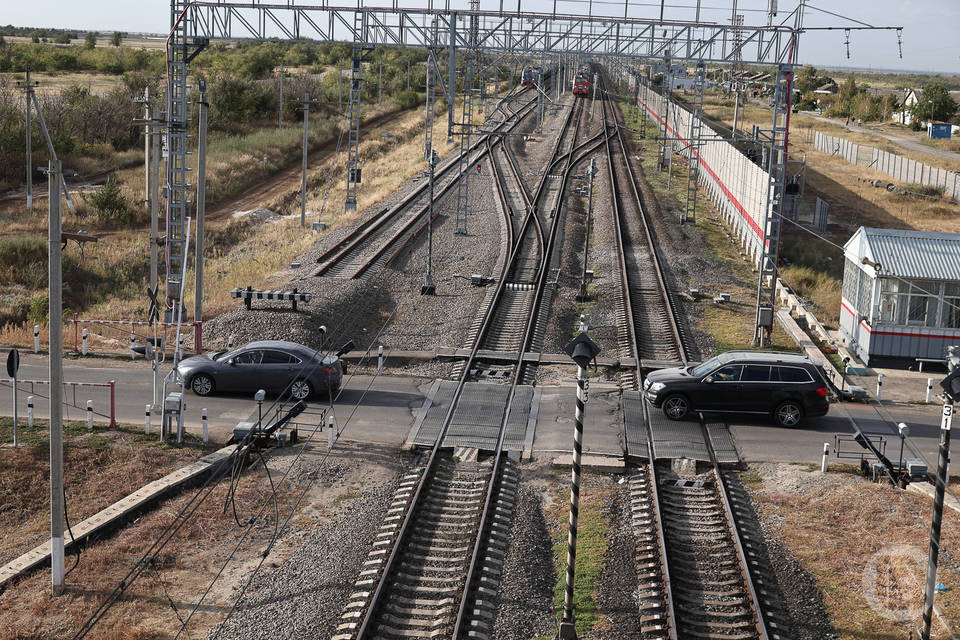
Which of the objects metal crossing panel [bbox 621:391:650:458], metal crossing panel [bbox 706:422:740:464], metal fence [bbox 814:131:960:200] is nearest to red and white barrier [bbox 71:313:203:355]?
metal crossing panel [bbox 621:391:650:458]

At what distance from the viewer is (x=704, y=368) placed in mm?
21031

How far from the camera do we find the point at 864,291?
2525 cm

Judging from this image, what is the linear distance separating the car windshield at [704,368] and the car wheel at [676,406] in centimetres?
62

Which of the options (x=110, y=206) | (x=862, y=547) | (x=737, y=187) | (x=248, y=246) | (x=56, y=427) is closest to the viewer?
(x=56, y=427)

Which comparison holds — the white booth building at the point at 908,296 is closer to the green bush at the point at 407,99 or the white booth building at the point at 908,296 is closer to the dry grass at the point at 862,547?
the dry grass at the point at 862,547

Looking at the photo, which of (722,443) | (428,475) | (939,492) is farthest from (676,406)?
(939,492)

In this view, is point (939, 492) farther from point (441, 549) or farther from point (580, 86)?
point (580, 86)

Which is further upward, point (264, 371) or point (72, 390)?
point (264, 371)

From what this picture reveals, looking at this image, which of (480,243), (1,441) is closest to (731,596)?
(1,441)

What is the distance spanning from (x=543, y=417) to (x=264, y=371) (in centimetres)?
596

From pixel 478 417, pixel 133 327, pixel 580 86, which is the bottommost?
pixel 478 417

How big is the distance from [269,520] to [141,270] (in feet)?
95.4

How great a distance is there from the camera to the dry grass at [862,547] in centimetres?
1292

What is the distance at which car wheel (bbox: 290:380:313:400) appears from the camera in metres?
21.0
